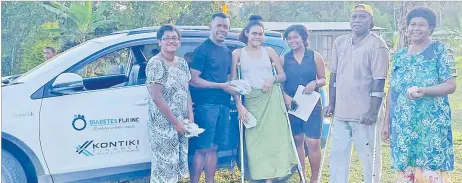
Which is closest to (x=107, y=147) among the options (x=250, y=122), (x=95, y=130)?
(x=95, y=130)

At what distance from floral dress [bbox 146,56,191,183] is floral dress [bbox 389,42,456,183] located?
175 cm

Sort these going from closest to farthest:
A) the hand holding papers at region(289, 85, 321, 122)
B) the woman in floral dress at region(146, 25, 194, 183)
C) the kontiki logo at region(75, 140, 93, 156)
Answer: the woman in floral dress at region(146, 25, 194, 183), the kontiki logo at region(75, 140, 93, 156), the hand holding papers at region(289, 85, 321, 122)

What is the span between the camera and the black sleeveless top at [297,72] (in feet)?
16.0

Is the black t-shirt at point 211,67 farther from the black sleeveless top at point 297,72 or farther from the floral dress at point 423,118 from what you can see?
the floral dress at point 423,118

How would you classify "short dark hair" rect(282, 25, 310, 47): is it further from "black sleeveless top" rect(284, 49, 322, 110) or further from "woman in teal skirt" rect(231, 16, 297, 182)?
"woman in teal skirt" rect(231, 16, 297, 182)

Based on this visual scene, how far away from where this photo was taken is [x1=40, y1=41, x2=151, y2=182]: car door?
4379mm

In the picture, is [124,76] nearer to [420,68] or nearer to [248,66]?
[248,66]

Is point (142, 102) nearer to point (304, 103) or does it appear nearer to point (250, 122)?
point (250, 122)

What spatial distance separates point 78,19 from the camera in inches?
530

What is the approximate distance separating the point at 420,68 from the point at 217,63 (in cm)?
169

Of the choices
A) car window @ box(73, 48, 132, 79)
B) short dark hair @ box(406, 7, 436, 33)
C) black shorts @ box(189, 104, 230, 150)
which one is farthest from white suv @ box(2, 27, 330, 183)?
short dark hair @ box(406, 7, 436, 33)

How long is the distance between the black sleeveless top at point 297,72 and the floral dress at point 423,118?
37.4 inches

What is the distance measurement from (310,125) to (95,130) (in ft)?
6.67

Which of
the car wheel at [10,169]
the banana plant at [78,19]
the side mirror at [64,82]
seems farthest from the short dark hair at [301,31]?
the banana plant at [78,19]
